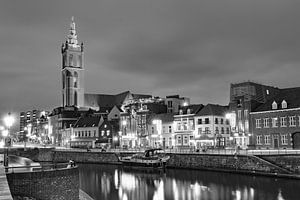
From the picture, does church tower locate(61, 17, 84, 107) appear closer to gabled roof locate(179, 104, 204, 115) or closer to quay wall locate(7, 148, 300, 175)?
quay wall locate(7, 148, 300, 175)

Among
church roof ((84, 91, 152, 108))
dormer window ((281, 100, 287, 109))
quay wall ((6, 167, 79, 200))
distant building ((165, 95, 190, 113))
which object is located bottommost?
quay wall ((6, 167, 79, 200))

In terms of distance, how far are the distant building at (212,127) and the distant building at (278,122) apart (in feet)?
35.2

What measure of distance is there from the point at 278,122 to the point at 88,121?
69.8 m

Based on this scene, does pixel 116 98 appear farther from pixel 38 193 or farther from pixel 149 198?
pixel 38 193

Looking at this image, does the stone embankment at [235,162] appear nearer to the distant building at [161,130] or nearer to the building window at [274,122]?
the distant building at [161,130]

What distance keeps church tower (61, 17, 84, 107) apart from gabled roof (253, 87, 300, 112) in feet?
346

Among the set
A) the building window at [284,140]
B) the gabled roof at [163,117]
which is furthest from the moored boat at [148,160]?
the building window at [284,140]

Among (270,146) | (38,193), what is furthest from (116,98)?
(38,193)

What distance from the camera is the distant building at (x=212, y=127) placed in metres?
77.9

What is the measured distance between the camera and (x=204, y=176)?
172 feet

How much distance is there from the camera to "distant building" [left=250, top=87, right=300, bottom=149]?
203ft

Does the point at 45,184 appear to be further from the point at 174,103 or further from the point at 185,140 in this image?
the point at 174,103

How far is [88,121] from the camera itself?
11912 cm

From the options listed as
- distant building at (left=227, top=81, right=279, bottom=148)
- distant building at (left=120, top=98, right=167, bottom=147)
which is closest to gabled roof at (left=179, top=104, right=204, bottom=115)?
distant building at (left=227, top=81, right=279, bottom=148)
